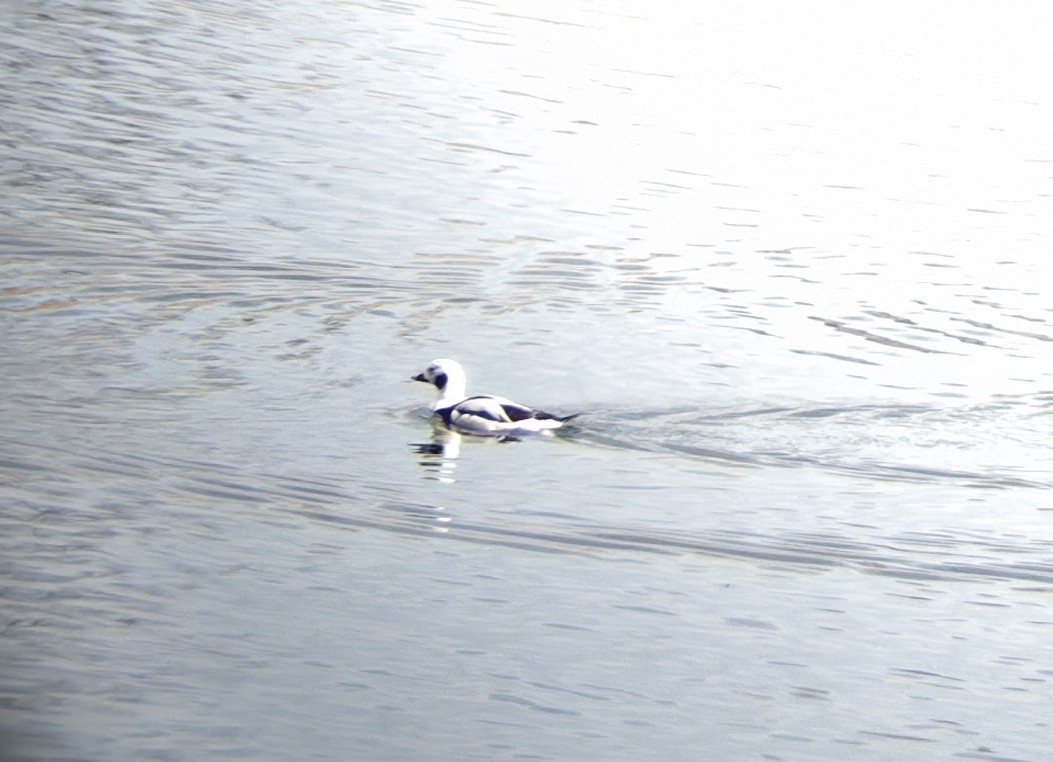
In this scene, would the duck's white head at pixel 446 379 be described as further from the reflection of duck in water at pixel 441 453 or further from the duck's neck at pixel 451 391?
the reflection of duck in water at pixel 441 453

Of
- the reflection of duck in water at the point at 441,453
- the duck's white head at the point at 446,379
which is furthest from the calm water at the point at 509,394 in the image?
the duck's white head at the point at 446,379

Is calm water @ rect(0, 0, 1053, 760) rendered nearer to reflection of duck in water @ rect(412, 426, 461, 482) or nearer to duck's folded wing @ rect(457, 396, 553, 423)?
reflection of duck in water @ rect(412, 426, 461, 482)

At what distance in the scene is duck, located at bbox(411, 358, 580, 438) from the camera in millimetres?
11789

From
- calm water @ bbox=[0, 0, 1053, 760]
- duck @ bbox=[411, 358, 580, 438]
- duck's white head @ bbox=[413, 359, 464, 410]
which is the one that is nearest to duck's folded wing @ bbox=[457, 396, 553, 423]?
duck @ bbox=[411, 358, 580, 438]

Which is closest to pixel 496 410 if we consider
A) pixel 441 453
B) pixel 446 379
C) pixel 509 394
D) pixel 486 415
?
pixel 486 415

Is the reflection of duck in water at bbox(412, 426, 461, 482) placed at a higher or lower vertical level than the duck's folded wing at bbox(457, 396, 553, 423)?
lower

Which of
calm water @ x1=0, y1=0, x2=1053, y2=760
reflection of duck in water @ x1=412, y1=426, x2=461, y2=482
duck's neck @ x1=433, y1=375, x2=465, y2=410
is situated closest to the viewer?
calm water @ x1=0, y1=0, x2=1053, y2=760

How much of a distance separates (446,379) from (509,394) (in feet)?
2.31

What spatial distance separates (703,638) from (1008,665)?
4.41 ft

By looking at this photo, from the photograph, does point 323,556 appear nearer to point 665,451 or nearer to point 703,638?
point 703,638

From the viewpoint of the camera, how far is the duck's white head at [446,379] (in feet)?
39.8

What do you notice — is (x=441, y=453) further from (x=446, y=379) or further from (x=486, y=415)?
(x=446, y=379)

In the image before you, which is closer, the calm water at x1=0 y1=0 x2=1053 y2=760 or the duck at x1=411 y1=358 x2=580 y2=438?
the calm water at x1=0 y1=0 x2=1053 y2=760

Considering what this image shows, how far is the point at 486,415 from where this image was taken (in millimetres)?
11867
